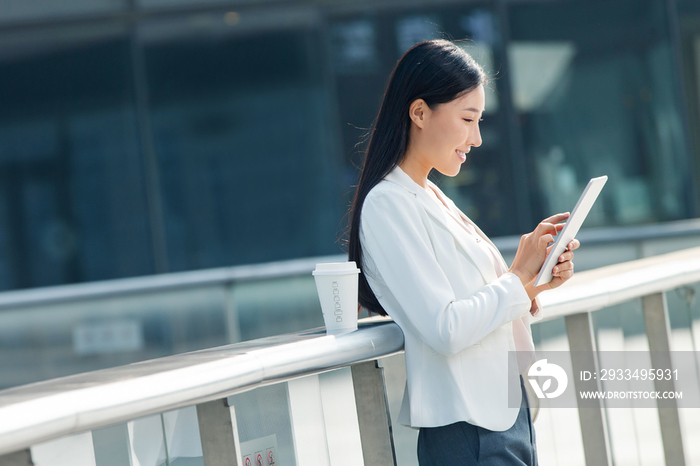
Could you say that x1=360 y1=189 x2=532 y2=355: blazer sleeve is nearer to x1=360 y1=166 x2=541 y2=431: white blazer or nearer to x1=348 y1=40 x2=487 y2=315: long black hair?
x1=360 y1=166 x2=541 y2=431: white blazer

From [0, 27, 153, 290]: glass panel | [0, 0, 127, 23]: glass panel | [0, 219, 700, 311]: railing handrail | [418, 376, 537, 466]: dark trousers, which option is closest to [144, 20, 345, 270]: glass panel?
[0, 27, 153, 290]: glass panel

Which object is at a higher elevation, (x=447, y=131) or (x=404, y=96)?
(x=404, y=96)

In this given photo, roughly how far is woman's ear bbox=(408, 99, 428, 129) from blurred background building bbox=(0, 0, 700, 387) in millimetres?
7491

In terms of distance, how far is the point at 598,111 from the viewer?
925cm

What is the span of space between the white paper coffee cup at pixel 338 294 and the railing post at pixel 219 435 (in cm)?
34

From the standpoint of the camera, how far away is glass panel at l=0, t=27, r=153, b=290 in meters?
9.57

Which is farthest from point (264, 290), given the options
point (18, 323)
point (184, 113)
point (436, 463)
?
point (436, 463)

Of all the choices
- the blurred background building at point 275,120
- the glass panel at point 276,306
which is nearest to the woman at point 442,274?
the glass panel at point 276,306

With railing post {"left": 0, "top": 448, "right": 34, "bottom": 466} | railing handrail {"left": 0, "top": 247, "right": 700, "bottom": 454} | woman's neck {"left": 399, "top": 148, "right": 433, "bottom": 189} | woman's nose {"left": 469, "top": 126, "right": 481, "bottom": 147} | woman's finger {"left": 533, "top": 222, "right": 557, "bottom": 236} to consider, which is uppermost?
woman's nose {"left": 469, "top": 126, "right": 481, "bottom": 147}

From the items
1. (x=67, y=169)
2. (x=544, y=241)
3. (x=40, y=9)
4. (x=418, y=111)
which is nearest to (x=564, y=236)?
(x=544, y=241)

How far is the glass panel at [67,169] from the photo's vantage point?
9.57 m

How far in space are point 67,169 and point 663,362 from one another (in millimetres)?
8610

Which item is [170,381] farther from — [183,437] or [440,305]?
[440,305]

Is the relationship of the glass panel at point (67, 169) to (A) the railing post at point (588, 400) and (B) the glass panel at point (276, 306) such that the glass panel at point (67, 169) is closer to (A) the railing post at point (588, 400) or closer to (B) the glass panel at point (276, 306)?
(B) the glass panel at point (276, 306)
